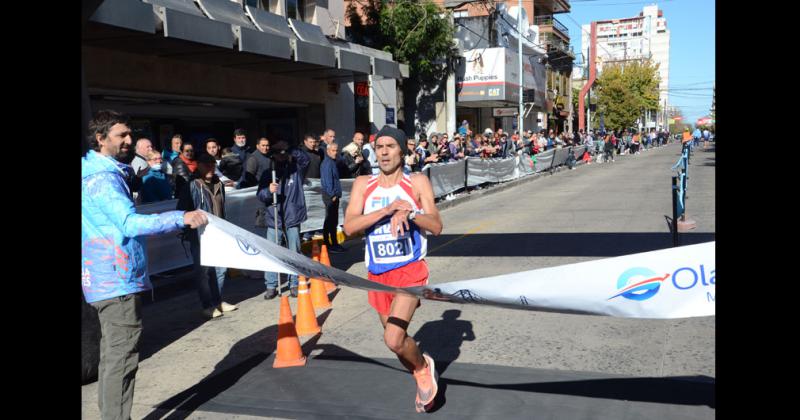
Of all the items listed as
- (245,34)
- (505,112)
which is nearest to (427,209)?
(245,34)

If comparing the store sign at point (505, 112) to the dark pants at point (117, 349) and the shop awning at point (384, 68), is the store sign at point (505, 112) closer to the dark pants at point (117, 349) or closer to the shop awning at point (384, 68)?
the shop awning at point (384, 68)

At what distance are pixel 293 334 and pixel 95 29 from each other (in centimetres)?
873

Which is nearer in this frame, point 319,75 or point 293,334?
point 293,334

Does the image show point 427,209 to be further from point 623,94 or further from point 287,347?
point 623,94

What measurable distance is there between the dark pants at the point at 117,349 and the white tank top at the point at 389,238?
4.95ft

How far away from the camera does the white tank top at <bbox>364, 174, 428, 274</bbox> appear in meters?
4.46

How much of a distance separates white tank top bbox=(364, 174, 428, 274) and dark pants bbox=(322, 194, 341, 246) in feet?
20.7

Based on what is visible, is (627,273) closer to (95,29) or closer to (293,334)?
(293,334)

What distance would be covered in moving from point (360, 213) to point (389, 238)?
32cm

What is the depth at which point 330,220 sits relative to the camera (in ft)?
37.0

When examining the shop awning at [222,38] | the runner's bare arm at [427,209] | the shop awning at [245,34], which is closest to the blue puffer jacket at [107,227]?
the runner's bare arm at [427,209]

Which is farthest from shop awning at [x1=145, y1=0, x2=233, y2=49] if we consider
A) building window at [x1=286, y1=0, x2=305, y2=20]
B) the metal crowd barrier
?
building window at [x1=286, y1=0, x2=305, y2=20]
